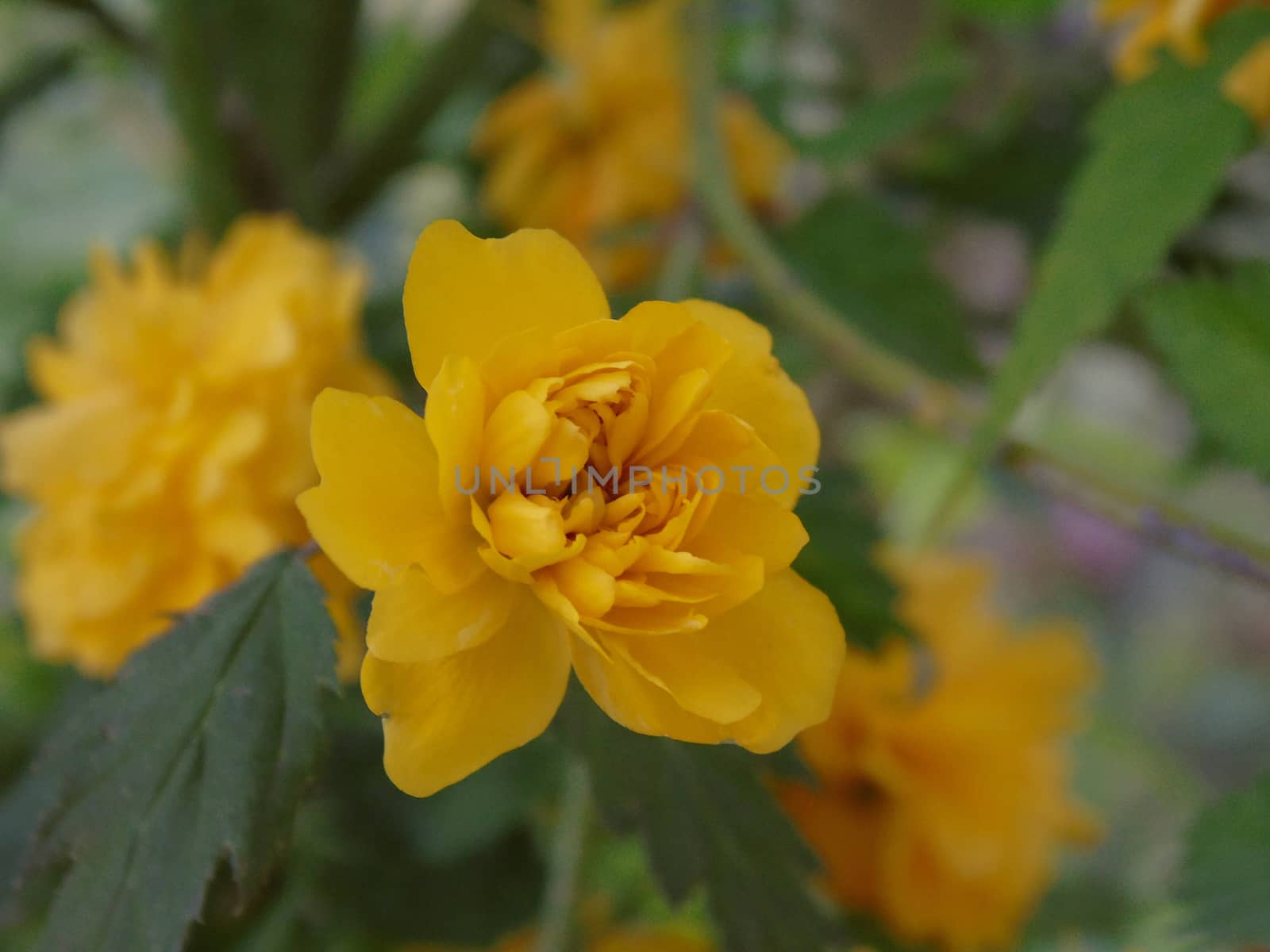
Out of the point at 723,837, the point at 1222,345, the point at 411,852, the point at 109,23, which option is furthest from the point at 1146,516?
the point at 109,23

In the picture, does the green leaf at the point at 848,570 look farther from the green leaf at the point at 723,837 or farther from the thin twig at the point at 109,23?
the thin twig at the point at 109,23

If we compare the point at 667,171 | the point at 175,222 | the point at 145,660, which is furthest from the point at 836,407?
the point at 145,660

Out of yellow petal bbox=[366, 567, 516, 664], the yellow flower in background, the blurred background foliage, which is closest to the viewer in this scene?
yellow petal bbox=[366, 567, 516, 664]

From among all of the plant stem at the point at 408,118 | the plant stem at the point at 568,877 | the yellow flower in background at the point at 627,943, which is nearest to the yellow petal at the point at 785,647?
the plant stem at the point at 568,877

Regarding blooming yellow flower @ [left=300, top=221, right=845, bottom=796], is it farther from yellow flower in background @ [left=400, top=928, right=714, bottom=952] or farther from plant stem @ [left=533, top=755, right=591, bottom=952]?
yellow flower in background @ [left=400, top=928, right=714, bottom=952]

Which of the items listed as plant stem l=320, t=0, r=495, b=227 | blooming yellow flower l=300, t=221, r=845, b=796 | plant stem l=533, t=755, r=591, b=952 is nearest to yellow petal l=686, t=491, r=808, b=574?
blooming yellow flower l=300, t=221, r=845, b=796
